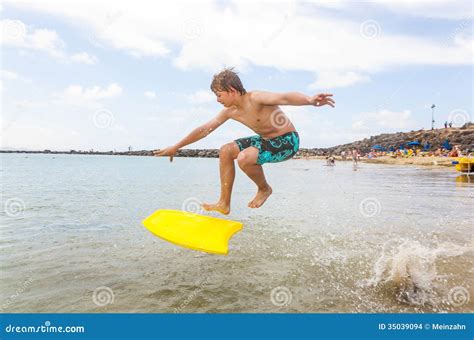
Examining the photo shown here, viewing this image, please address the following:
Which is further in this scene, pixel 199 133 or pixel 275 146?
pixel 199 133

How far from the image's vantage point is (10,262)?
6.76m

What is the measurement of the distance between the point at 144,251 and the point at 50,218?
5198 millimetres

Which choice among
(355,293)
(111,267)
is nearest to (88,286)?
(111,267)

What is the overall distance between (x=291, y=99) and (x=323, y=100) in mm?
298

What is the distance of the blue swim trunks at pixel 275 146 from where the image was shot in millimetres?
3897

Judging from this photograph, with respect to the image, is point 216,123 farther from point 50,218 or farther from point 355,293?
point 50,218

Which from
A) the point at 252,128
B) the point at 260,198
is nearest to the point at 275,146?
the point at 252,128

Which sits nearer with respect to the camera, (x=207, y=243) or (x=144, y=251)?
(x=207, y=243)

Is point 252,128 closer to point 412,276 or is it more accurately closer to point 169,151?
point 169,151

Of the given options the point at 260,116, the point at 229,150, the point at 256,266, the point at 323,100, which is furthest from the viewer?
the point at 256,266

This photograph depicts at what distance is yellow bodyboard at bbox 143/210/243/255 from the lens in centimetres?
398

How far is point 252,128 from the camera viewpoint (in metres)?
3.96

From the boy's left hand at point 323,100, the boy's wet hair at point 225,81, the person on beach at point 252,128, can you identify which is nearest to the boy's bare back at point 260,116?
the person on beach at point 252,128

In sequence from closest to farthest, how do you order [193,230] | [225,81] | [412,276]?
[225,81] → [193,230] → [412,276]
